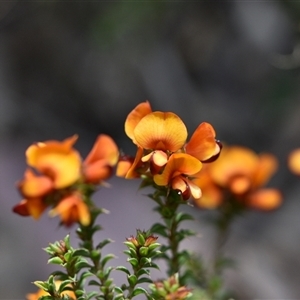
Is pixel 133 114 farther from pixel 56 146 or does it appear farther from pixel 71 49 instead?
pixel 71 49

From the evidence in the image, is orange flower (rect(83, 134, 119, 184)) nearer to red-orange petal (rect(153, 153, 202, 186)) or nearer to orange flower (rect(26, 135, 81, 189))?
orange flower (rect(26, 135, 81, 189))

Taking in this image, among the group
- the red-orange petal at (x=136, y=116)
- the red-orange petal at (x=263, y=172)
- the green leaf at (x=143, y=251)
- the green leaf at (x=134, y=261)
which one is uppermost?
the red-orange petal at (x=263, y=172)

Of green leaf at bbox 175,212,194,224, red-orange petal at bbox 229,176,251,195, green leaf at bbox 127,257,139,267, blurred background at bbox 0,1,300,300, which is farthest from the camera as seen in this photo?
blurred background at bbox 0,1,300,300

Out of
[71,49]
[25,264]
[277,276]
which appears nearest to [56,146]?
[25,264]

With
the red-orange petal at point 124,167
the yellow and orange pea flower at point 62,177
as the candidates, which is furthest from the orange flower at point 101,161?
the red-orange petal at point 124,167

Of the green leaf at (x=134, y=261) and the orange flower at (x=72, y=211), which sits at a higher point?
the orange flower at (x=72, y=211)

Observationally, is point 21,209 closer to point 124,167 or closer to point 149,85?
point 124,167

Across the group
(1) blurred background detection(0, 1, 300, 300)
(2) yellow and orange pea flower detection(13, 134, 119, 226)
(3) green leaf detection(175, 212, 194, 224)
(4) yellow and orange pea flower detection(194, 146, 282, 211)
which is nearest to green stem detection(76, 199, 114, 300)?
(2) yellow and orange pea flower detection(13, 134, 119, 226)

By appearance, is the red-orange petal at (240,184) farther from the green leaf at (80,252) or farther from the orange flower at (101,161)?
the green leaf at (80,252)
